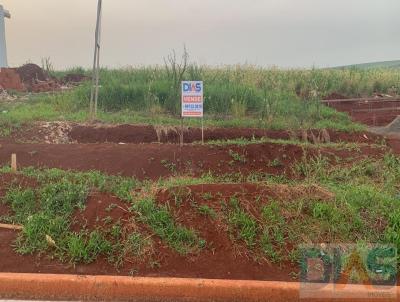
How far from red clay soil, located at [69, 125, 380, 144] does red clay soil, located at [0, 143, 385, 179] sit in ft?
5.35

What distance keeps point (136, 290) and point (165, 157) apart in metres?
3.02

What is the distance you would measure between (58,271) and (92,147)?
332cm

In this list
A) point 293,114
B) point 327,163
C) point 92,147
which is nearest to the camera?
point 327,163

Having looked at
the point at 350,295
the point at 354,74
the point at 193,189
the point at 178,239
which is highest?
the point at 354,74

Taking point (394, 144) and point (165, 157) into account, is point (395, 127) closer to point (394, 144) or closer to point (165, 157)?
point (394, 144)

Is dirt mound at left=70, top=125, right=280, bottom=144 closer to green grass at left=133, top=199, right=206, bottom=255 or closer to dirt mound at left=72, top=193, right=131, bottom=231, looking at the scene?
dirt mound at left=72, top=193, right=131, bottom=231

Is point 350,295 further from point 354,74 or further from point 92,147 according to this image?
point 354,74

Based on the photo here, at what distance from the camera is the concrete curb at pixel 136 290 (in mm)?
3900

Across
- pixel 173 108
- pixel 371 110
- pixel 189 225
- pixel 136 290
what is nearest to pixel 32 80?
pixel 173 108

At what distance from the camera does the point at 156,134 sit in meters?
9.02

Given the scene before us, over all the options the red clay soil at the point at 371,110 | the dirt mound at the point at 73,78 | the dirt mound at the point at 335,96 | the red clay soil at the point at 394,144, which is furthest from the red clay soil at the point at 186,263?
the dirt mound at the point at 73,78

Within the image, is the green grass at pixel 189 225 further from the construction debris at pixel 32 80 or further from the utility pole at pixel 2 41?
the utility pole at pixel 2 41

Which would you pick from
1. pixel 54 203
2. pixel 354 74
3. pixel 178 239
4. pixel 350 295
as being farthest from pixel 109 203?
pixel 354 74

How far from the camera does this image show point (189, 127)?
933cm
